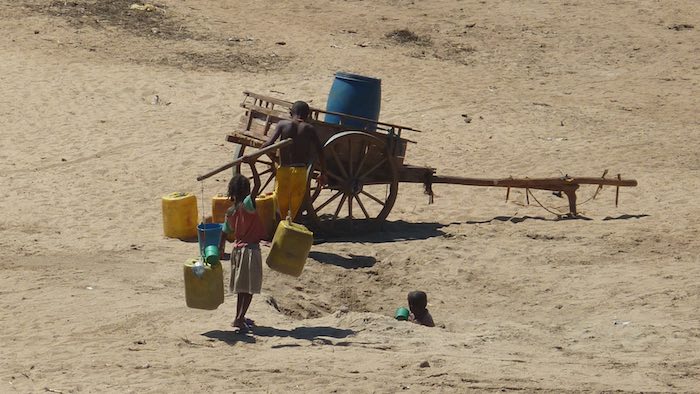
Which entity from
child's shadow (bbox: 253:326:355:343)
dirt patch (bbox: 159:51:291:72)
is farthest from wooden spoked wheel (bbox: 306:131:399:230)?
dirt patch (bbox: 159:51:291:72)

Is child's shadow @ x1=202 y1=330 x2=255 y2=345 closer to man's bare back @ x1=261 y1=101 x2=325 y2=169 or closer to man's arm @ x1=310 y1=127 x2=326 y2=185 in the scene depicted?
man's bare back @ x1=261 y1=101 x2=325 y2=169

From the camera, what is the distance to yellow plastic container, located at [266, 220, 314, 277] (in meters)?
9.05

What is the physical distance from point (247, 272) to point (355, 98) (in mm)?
3851

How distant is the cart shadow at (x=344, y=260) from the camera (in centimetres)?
1139

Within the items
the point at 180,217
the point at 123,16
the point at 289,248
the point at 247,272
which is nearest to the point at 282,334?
the point at 247,272

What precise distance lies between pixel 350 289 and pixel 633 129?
297 inches

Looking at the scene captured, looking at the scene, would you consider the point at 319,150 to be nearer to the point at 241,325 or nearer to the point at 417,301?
the point at 417,301

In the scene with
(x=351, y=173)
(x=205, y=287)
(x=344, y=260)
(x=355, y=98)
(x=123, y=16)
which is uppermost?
(x=355, y=98)

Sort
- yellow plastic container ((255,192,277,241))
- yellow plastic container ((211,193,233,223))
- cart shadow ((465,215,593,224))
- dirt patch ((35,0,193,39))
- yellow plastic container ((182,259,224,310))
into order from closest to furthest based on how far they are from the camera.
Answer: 1. yellow plastic container ((182,259,224,310))
2. yellow plastic container ((255,192,277,241))
3. yellow plastic container ((211,193,233,223))
4. cart shadow ((465,215,593,224))
5. dirt patch ((35,0,193,39))

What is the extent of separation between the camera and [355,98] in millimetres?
12336

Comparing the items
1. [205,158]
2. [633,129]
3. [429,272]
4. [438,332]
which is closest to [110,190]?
[205,158]

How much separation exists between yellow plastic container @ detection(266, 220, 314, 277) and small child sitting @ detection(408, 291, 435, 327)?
1.13m

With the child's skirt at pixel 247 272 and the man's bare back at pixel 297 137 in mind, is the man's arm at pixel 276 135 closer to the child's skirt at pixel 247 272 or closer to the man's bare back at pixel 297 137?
the man's bare back at pixel 297 137

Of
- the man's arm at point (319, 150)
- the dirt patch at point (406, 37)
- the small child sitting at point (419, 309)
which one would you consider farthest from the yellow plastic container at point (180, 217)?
the dirt patch at point (406, 37)
